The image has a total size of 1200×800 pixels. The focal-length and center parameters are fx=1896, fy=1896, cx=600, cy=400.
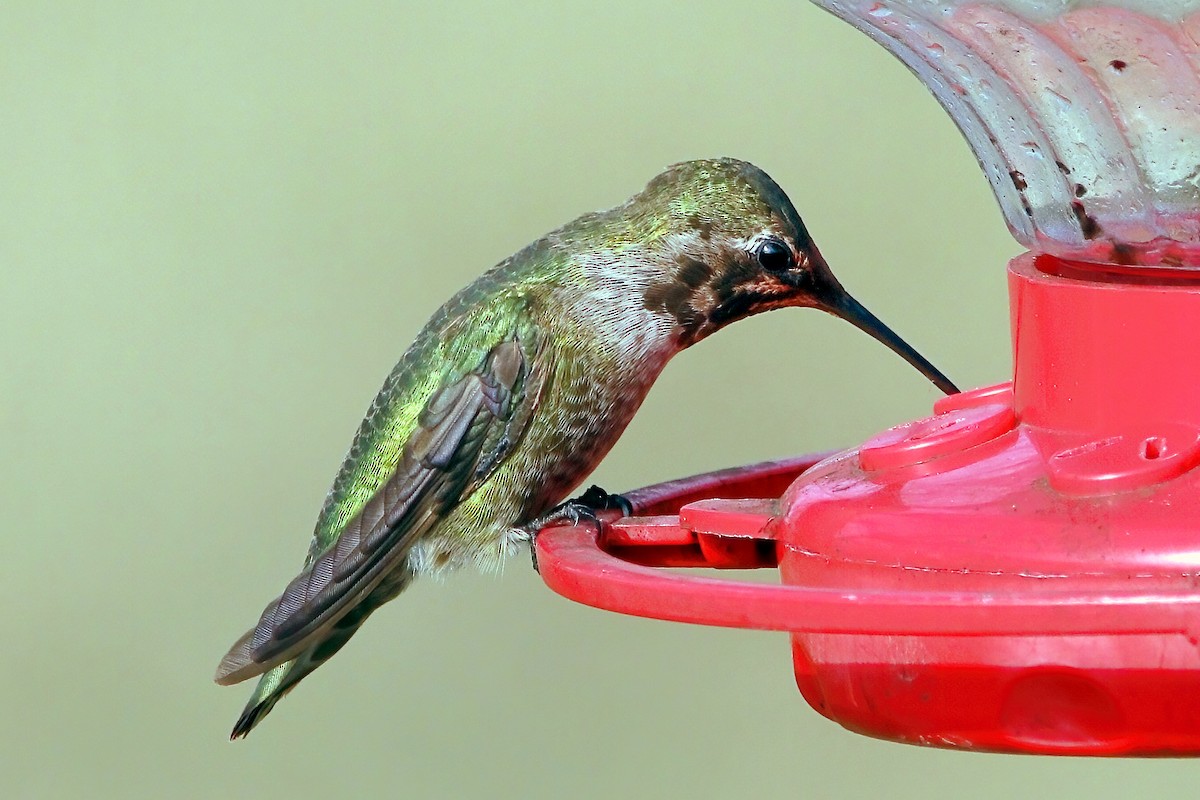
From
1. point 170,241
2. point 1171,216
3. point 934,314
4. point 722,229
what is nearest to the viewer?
point 1171,216

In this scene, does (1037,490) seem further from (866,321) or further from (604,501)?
(866,321)

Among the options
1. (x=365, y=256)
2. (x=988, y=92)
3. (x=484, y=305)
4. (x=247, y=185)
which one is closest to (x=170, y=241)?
(x=247, y=185)

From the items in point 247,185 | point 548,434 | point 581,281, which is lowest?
point 548,434

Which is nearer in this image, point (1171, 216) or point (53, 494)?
point (1171, 216)

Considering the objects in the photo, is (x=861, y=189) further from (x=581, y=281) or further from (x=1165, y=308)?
(x=1165, y=308)

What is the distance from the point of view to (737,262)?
11.3ft

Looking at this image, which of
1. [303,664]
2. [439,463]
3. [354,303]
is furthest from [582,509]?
[354,303]

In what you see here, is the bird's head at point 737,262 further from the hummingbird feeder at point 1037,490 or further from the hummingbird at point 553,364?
the hummingbird feeder at point 1037,490

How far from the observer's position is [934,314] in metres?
5.47

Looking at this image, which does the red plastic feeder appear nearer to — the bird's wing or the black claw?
the black claw

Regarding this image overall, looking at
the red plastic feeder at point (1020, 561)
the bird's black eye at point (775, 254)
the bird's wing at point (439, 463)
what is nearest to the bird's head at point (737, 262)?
the bird's black eye at point (775, 254)

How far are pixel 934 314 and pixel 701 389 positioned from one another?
0.71 m

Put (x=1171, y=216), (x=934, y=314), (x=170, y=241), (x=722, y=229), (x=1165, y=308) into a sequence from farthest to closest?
(x=170, y=241), (x=934, y=314), (x=722, y=229), (x=1171, y=216), (x=1165, y=308)

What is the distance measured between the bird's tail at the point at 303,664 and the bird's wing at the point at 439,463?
320 millimetres
